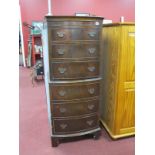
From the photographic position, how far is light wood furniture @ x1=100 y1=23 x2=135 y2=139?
179cm

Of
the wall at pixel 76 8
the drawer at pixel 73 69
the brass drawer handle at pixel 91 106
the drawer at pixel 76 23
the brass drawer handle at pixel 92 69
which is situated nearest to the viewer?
the drawer at pixel 76 23

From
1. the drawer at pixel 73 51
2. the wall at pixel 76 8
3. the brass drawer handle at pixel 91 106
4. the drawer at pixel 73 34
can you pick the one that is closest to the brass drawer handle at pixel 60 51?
the drawer at pixel 73 51

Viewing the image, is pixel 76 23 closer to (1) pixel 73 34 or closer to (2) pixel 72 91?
(1) pixel 73 34

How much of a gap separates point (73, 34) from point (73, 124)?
0.97 metres

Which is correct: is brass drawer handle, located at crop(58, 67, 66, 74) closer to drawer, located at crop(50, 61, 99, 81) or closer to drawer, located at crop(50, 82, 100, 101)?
drawer, located at crop(50, 61, 99, 81)

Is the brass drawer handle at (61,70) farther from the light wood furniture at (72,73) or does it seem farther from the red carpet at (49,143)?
the red carpet at (49,143)

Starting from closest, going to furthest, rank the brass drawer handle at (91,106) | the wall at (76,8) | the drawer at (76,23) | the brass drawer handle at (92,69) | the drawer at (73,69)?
the drawer at (76,23) < the drawer at (73,69) < the brass drawer handle at (92,69) < the brass drawer handle at (91,106) < the wall at (76,8)

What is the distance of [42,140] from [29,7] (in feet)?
17.5

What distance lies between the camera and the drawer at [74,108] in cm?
186

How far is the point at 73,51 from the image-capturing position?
1.73 m

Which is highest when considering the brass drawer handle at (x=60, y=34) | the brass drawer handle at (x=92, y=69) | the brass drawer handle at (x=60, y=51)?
the brass drawer handle at (x=60, y=34)

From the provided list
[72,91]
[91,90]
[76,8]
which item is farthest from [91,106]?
[76,8]

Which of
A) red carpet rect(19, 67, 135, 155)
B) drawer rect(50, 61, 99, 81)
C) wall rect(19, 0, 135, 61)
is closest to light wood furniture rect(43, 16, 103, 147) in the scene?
drawer rect(50, 61, 99, 81)
